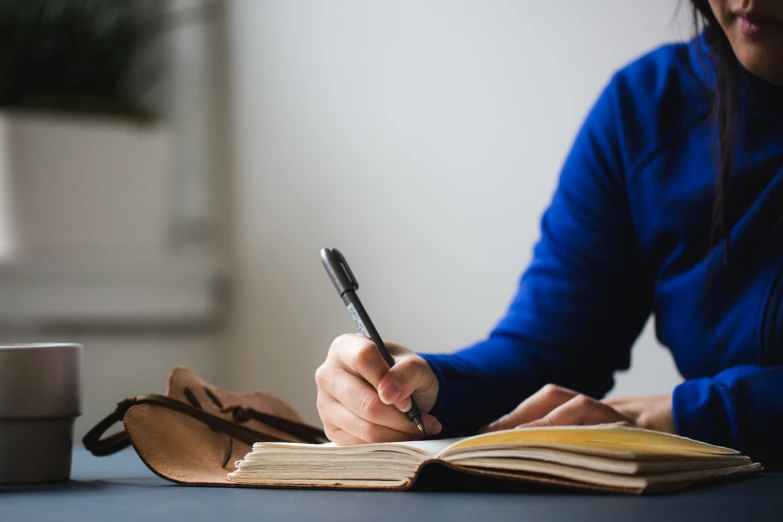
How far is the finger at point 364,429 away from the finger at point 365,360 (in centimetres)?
3

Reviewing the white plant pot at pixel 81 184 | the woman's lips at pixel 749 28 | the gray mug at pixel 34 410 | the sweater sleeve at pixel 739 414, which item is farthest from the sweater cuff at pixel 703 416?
the white plant pot at pixel 81 184

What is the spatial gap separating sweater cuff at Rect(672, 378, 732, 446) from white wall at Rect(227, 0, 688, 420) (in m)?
0.68

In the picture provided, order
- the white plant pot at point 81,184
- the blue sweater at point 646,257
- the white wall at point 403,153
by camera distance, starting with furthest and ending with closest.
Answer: the white plant pot at point 81,184, the white wall at point 403,153, the blue sweater at point 646,257

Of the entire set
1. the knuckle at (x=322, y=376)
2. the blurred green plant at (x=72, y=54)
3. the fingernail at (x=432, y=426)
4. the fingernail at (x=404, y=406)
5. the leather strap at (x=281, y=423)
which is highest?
the blurred green plant at (x=72, y=54)

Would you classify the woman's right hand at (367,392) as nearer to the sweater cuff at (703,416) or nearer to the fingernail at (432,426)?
the fingernail at (432,426)

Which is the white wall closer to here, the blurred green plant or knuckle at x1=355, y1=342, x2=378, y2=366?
the blurred green plant

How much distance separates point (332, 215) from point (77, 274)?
0.61 meters

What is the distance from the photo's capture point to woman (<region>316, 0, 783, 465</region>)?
2.64 ft

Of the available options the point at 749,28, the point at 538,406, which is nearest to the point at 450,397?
the point at 538,406

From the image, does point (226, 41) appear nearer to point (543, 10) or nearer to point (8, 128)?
point (8, 128)

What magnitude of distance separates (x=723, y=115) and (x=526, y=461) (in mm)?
538

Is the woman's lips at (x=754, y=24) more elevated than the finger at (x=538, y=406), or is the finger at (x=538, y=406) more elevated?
the woman's lips at (x=754, y=24)

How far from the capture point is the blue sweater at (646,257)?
931mm

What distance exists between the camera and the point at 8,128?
2.03 m
